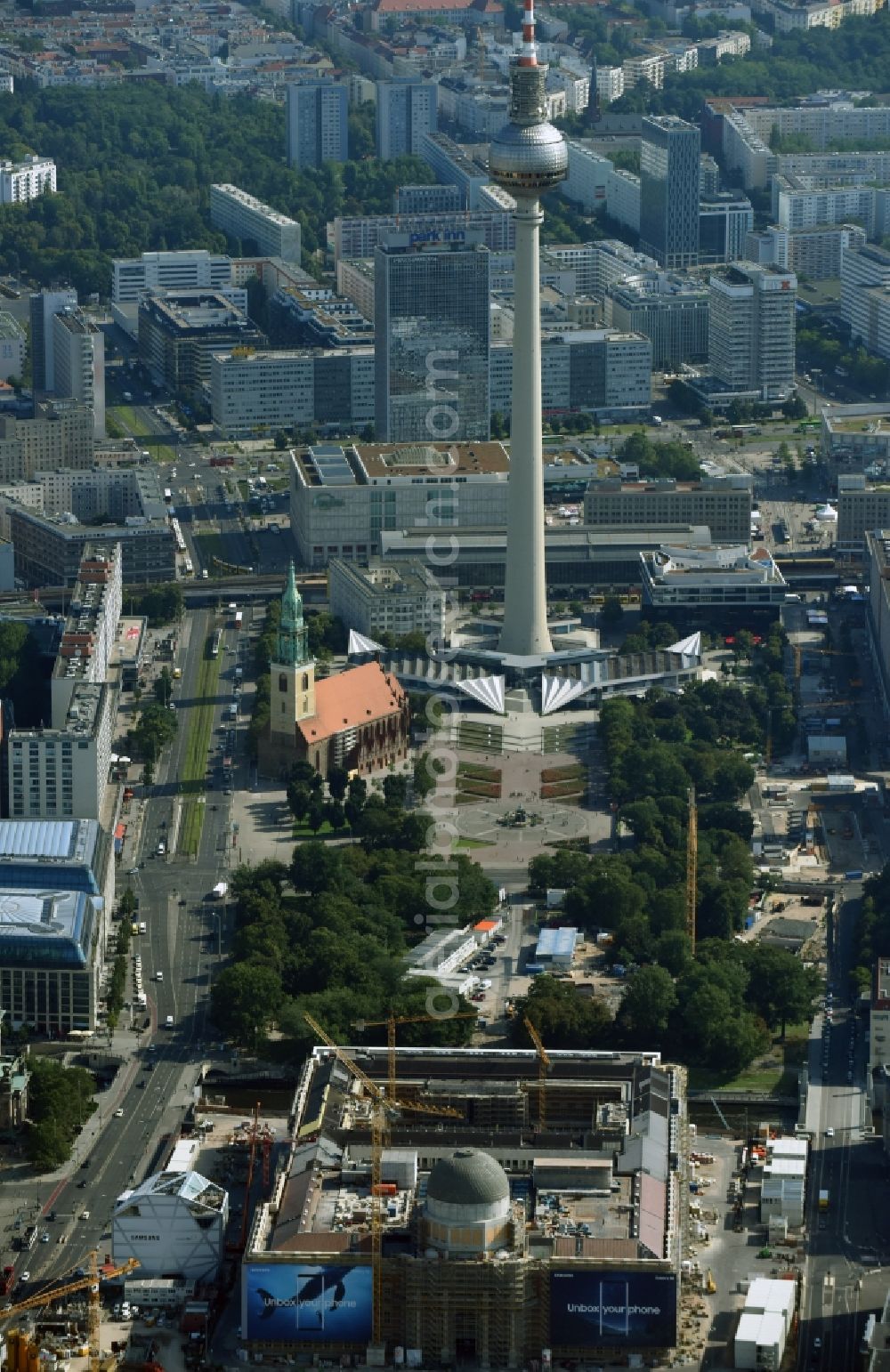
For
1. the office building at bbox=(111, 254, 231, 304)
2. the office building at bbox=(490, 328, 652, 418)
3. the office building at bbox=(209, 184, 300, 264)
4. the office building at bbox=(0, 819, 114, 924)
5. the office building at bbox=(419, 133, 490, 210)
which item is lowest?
the office building at bbox=(0, 819, 114, 924)

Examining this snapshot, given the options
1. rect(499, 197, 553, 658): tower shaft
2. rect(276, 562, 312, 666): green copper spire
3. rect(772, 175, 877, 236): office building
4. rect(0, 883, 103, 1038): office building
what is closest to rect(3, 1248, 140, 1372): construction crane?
rect(0, 883, 103, 1038): office building

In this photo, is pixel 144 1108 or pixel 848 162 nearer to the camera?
pixel 144 1108

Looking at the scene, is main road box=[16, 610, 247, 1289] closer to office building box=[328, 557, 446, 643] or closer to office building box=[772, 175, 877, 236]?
office building box=[328, 557, 446, 643]

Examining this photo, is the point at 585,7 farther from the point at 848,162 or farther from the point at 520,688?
the point at 520,688

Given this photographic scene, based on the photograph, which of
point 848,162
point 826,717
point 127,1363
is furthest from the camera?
point 848,162

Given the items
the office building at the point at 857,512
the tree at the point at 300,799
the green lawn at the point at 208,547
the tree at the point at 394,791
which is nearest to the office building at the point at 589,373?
the green lawn at the point at 208,547

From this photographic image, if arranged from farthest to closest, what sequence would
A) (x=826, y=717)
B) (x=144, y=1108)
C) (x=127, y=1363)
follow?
(x=826, y=717)
(x=144, y=1108)
(x=127, y=1363)

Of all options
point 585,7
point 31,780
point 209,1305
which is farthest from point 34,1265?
point 585,7
